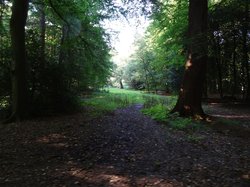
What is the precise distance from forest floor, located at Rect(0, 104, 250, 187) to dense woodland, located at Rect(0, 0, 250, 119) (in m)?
2.48

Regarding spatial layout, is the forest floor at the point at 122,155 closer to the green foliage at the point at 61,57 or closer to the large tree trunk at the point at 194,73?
the large tree trunk at the point at 194,73

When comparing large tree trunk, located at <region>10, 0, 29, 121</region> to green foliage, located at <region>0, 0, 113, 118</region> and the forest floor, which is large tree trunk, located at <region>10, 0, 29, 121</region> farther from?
the forest floor

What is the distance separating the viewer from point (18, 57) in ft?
38.7

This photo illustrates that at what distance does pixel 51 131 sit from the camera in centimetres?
941

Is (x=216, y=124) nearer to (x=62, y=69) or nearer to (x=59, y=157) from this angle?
(x=59, y=157)

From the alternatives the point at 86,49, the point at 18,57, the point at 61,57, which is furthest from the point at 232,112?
the point at 18,57

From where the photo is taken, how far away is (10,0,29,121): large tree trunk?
11.6 meters

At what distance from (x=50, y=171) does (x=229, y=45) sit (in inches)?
640

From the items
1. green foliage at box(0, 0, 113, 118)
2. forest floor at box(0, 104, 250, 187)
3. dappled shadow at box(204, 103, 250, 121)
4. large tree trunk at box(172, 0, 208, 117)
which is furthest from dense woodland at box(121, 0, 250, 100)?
forest floor at box(0, 104, 250, 187)

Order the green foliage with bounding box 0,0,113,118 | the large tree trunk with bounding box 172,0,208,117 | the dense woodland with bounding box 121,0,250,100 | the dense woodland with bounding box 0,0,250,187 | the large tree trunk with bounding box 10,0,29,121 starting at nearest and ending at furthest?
the dense woodland with bounding box 0,0,250,187 < the large tree trunk with bounding box 10,0,29,121 < the large tree trunk with bounding box 172,0,208,117 < the green foliage with bounding box 0,0,113,118 < the dense woodland with bounding box 121,0,250,100

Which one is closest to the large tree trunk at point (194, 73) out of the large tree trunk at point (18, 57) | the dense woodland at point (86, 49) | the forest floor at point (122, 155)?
the dense woodland at point (86, 49)

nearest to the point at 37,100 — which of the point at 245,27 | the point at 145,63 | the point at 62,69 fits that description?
the point at 62,69

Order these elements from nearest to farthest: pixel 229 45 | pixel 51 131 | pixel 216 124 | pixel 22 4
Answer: pixel 51 131 → pixel 216 124 → pixel 22 4 → pixel 229 45

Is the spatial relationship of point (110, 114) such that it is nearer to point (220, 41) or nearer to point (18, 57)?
point (18, 57)
